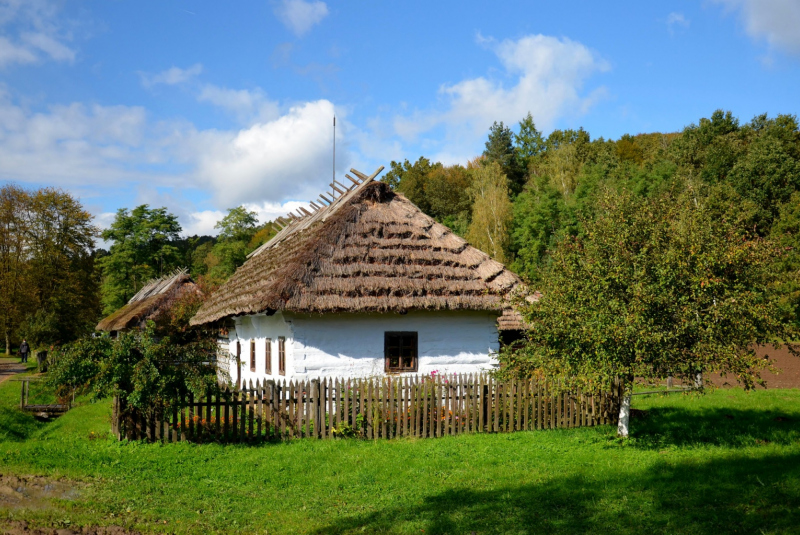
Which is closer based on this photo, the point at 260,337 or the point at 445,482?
the point at 445,482

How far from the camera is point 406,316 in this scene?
14.4 m

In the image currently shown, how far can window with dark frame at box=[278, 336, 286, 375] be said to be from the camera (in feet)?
47.7

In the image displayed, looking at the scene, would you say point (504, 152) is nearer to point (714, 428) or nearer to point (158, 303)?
point (158, 303)

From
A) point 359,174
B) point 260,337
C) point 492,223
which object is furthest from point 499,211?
point 260,337

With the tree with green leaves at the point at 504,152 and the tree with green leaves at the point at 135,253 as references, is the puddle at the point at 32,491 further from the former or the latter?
the tree with green leaves at the point at 504,152

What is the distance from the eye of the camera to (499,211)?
45.9 m

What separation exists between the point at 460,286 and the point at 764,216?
3141 cm

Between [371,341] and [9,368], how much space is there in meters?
25.3

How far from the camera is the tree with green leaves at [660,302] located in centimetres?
919

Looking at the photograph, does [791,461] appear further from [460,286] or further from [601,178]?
[601,178]

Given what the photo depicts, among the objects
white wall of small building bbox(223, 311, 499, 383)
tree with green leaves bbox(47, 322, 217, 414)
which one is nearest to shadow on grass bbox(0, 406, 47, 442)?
tree with green leaves bbox(47, 322, 217, 414)

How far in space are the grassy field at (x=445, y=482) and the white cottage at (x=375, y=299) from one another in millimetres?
3531

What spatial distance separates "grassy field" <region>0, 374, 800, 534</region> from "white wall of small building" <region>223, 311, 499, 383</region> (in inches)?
132

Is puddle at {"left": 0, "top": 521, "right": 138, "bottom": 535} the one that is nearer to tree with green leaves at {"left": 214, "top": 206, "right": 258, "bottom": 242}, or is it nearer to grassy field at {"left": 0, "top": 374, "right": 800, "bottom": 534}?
grassy field at {"left": 0, "top": 374, "right": 800, "bottom": 534}
